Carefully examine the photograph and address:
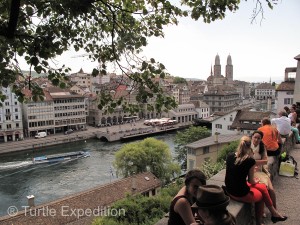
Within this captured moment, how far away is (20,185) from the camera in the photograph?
3069cm

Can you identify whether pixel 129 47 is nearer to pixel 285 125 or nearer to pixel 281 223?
pixel 281 223

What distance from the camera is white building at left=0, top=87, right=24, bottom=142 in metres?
53.5

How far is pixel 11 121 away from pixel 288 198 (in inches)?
2172

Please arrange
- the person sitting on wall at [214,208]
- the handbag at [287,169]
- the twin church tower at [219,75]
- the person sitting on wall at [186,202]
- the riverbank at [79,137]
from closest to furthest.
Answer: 1. the person sitting on wall at [214,208]
2. the person sitting on wall at [186,202]
3. the handbag at [287,169]
4. the riverbank at [79,137]
5. the twin church tower at [219,75]

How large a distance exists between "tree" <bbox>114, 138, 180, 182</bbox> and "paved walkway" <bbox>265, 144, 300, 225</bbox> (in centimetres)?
2273

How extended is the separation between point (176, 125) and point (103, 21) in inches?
2591

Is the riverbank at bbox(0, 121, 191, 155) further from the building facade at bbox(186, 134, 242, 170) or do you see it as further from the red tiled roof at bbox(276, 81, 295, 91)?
the red tiled roof at bbox(276, 81, 295, 91)

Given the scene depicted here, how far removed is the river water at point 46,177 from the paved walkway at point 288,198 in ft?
74.5

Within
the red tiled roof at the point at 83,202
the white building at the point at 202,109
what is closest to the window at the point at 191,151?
the red tiled roof at the point at 83,202

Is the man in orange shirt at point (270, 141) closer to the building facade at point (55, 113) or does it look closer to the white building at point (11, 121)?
the white building at point (11, 121)

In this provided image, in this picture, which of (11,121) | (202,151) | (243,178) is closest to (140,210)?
(243,178)

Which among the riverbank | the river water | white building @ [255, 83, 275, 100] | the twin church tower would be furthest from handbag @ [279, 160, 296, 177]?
the twin church tower

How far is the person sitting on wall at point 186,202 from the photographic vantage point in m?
2.98

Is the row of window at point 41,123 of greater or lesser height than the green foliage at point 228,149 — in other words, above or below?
below
